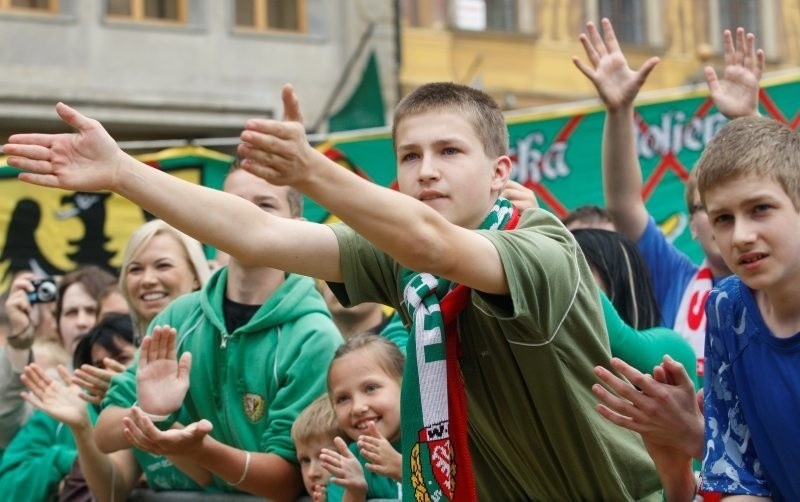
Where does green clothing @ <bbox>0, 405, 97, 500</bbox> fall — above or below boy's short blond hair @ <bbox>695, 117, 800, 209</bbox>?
below

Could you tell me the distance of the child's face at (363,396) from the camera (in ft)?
15.8

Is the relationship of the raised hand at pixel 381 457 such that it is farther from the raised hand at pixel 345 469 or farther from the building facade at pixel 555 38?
the building facade at pixel 555 38

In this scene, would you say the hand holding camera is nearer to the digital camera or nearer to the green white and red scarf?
the digital camera

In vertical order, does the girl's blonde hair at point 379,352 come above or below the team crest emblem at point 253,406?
above

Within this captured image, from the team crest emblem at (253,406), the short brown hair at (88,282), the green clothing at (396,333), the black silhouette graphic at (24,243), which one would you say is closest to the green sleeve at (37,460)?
the short brown hair at (88,282)

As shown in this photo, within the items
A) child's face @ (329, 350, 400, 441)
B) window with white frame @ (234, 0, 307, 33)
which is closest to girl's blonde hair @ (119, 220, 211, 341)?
child's face @ (329, 350, 400, 441)

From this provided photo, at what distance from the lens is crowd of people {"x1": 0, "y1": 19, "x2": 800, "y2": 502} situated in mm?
3287

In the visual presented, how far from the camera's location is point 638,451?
3.92m

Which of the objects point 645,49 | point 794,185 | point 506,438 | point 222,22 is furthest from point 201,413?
point 645,49

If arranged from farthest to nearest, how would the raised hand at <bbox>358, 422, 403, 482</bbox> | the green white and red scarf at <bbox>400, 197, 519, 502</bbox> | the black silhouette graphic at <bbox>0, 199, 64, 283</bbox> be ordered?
1. the black silhouette graphic at <bbox>0, 199, 64, 283</bbox>
2. the raised hand at <bbox>358, 422, 403, 482</bbox>
3. the green white and red scarf at <bbox>400, 197, 519, 502</bbox>

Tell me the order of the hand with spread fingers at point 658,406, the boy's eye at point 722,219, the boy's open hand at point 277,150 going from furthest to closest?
the hand with spread fingers at point 658,406, the boy's eye at point 722,219, the boy's open hand at point 277,150

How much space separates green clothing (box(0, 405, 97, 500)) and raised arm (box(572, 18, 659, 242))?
2.34 meters

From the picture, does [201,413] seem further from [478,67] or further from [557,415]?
[478,67]

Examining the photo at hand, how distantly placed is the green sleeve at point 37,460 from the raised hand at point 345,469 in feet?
6.20
